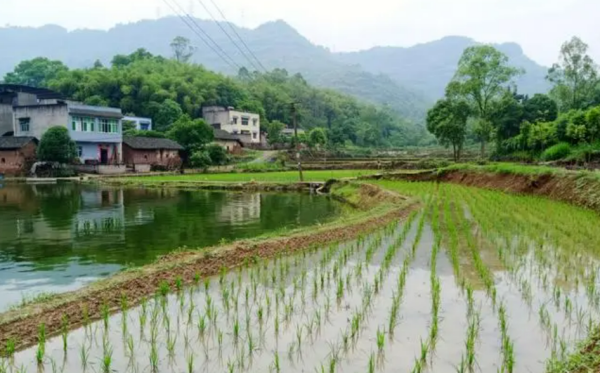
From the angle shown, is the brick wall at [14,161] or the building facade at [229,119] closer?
the brick wall at [14,161]

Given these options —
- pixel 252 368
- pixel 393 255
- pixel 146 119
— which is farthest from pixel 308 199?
pixel 146 119

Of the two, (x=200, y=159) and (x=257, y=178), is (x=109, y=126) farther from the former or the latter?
(x=257, y=178)

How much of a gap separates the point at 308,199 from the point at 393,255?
15.9m

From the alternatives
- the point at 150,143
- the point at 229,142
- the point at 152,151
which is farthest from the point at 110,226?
the point at 229,142

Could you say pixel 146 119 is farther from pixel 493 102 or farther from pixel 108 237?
pixel 108 237

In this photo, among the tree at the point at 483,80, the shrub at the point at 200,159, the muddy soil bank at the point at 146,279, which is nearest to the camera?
the muddy soil bank at the point at 146,279

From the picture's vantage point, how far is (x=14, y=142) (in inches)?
1683

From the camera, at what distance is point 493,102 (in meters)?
43.4

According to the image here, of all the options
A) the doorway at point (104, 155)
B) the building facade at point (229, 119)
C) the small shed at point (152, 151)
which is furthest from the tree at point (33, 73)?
the small shed at point (152, 151)

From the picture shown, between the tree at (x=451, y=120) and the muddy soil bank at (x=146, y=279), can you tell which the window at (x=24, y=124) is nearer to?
the tree at (x=451, y=120)

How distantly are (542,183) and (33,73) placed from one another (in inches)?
3275

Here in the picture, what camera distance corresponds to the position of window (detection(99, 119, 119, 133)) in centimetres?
4881

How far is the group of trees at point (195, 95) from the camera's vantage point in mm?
63969

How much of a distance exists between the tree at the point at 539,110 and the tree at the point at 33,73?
70.3 meters
